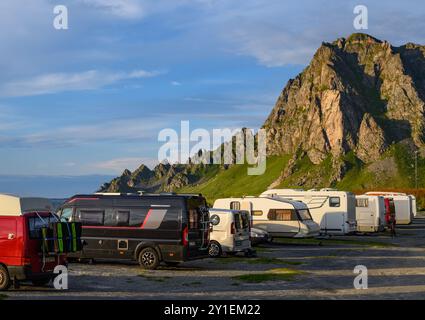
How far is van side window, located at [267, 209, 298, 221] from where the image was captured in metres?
39.5

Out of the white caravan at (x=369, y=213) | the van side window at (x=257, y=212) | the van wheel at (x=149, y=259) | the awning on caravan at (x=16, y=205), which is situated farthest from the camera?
the white caravan at (x=369, y=213)

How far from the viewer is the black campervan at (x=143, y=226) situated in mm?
24359

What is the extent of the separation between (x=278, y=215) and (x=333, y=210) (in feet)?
21.8

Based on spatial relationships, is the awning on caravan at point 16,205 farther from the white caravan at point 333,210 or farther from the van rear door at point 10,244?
the white caravan at point 333,210

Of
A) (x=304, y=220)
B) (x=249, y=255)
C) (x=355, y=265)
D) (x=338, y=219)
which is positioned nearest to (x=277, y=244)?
(x=304, y=220)

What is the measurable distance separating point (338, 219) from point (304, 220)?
231 inches

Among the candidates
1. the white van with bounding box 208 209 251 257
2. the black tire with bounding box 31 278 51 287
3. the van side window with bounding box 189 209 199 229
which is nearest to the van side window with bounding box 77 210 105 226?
the van side window with bounding box 189 209 199 229

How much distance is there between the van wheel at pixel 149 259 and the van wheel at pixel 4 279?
764 centimetres

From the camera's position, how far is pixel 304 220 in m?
39.7

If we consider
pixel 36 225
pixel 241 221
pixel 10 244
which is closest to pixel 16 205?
pixel 36 225

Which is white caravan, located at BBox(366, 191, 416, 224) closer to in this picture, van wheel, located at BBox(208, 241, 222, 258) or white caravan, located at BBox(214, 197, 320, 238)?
white caravan, located at BBox(214, 197, 320, 238)

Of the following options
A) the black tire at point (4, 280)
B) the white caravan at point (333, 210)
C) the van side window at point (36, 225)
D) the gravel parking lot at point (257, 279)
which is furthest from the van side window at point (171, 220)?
the white caravan at point (333, 210)
